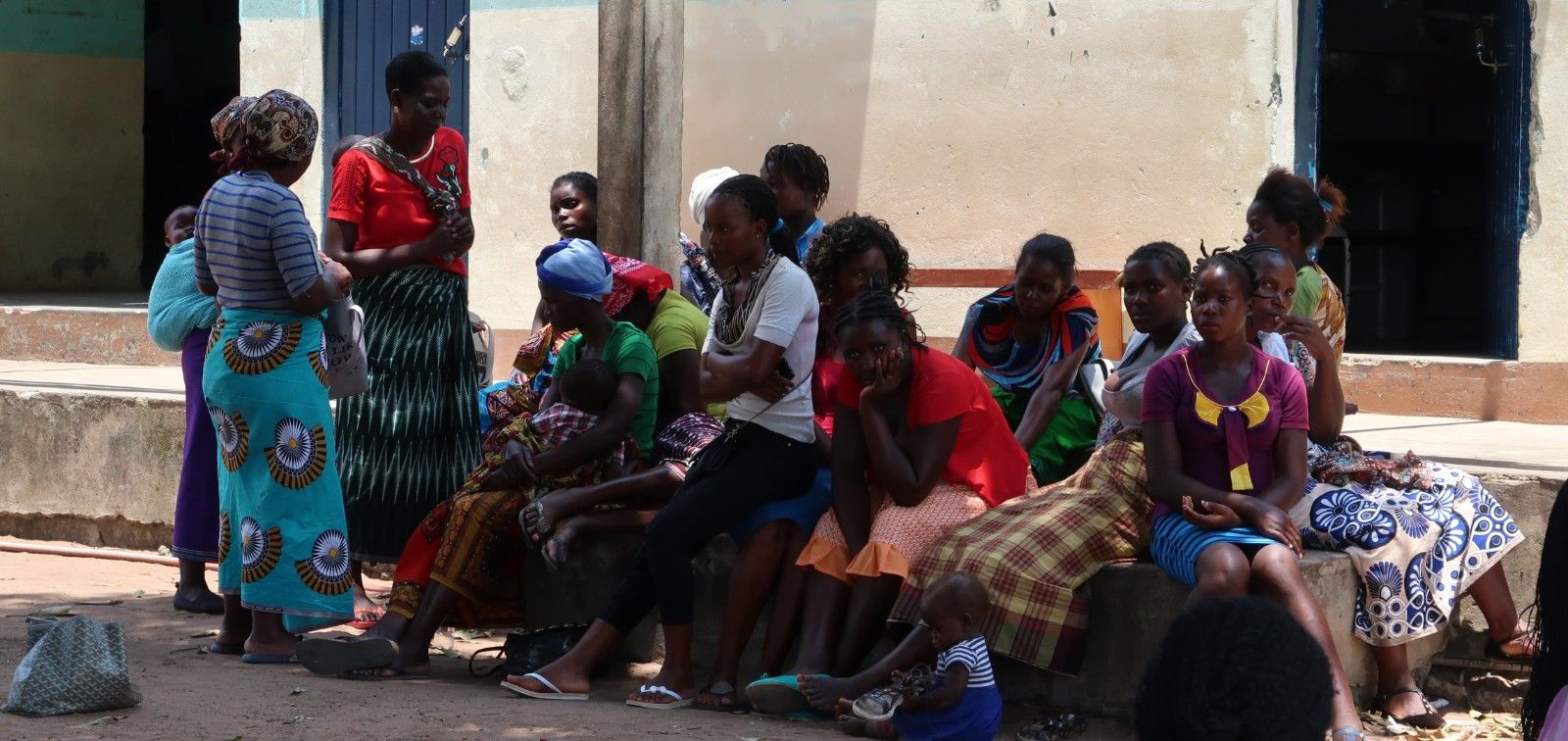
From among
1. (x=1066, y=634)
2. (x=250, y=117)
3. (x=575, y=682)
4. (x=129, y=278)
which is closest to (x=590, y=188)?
(x=250, y=117)

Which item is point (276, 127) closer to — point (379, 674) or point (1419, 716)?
point (379, 674)

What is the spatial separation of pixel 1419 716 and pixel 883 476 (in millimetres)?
1633

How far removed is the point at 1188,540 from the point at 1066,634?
43 centimetres

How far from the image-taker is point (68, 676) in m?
4.83

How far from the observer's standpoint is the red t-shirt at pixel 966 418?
4949 millimetres

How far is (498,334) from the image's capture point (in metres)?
9.96

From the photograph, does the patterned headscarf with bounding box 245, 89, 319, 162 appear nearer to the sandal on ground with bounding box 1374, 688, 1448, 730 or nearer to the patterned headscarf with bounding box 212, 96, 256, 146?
the patterned headscarf with bounding box 212, 96, 256, 146

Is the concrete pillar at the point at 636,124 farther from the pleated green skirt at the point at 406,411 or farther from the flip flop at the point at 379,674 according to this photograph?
the flip flop at the point at 379,674

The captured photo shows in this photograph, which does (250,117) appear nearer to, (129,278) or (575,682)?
(575,682)

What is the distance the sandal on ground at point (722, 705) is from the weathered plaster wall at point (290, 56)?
20.1 feet

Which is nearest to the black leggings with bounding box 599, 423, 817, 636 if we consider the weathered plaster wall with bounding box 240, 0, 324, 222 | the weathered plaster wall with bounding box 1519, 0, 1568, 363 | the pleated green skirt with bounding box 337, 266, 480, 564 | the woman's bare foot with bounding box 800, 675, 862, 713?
the woman's bare foot with bounding box 800, 675, 862, 713

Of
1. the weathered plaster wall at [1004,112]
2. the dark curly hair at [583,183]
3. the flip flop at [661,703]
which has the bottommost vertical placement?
the flip flop at [661,703]

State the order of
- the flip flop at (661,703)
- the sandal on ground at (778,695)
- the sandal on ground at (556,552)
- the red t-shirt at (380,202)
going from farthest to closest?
the red t-shirt at (380,202) → the sandal on ground at (556,552) → the flip flop at (661,703) → the sandal on ground at (778,695)

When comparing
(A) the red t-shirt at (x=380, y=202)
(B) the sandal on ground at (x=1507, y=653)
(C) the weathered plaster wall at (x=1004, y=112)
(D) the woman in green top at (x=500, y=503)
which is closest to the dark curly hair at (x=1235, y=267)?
(B) the sandal on ground at (x=1507, y=653)
